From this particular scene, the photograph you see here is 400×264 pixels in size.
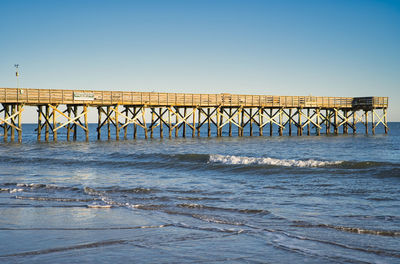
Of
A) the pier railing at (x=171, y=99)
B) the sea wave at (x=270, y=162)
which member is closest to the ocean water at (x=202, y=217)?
the sea wave at (x=270, y=162)

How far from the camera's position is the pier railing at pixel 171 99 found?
2934cm

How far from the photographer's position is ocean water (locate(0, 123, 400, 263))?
5492mm

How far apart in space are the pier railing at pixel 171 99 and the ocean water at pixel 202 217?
52.8 feet

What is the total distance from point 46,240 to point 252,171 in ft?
32.2

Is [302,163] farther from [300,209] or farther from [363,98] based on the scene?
[363,98]

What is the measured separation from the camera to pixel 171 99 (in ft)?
113

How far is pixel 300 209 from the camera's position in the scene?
8312 mm

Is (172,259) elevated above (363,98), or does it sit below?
below

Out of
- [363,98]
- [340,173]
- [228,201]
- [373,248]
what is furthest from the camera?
[363,98]

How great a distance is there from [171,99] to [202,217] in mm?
27257

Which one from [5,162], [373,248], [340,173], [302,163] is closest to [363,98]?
[302,163]

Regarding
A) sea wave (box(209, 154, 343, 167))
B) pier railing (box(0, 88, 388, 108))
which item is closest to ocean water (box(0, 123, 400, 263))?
sea wave (box(209, 154, 343, 167))

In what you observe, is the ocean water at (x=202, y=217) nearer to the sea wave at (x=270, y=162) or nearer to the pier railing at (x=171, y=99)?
the sea wave at (x=270, y=162)

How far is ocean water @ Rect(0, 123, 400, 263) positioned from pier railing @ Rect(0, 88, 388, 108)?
16081 millimetres
